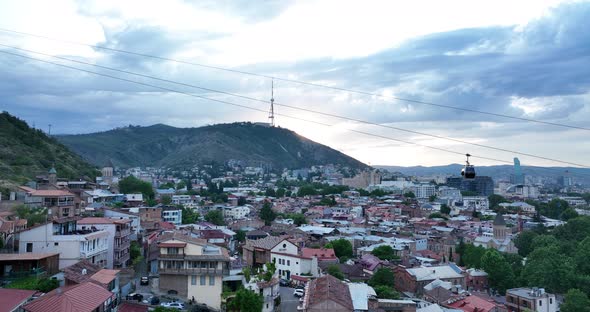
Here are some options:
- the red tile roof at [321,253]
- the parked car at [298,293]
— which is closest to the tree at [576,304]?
the red tile roof at [321,253]

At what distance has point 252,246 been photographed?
96.1 feet

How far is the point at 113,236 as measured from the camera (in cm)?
2148

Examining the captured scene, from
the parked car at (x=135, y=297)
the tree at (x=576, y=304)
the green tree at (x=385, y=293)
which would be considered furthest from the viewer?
the tree at (x=576, y=304)

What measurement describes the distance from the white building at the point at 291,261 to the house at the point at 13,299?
15.2 meters

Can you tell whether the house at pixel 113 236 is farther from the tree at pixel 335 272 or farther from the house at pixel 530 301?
the house at pixel 530 301

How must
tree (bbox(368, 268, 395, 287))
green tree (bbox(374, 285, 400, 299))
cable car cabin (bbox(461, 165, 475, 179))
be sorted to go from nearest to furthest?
cable car cabin (bbox(461, 165, 475, 179))
green tree (bbox(374, 285, 400, 299))
tree (bbox(368, 268, 395, 287))

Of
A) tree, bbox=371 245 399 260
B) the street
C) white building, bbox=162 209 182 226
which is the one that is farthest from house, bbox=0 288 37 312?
white building, bbox=162 209 182 226

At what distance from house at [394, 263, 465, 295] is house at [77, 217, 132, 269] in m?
14.0

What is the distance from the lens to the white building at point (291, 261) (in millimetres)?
26516

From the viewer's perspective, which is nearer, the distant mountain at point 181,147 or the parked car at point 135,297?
the parked car at point 135,297

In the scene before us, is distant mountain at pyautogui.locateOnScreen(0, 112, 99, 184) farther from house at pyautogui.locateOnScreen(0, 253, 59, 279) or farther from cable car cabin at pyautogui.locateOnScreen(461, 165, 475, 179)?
cable car cabin at pyautogui.locateOnScreen(461, 165, 475, 179)

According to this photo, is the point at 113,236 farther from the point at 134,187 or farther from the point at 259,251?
the point at 134,187

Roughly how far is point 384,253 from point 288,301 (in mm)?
14338

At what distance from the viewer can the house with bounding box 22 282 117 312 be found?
1216cm
